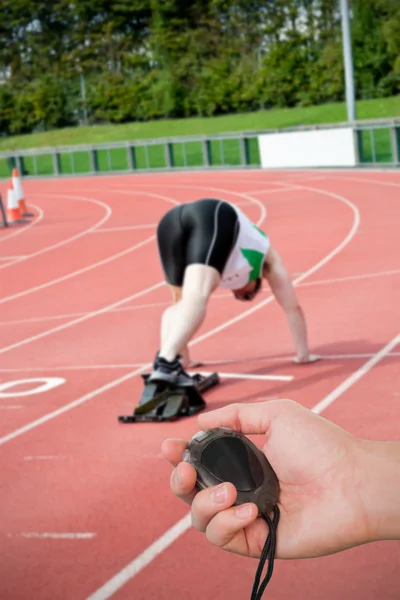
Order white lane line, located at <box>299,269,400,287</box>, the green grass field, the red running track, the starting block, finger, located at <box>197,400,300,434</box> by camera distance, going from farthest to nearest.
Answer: the green grass field → white lane line, located at <box>299,269,400,287</box> → the starting block → the red running track → finger, located at <box>197,400,300,434</box>

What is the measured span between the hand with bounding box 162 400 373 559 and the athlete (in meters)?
4.59

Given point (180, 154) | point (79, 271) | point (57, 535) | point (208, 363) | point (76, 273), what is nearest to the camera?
point (57, 535)

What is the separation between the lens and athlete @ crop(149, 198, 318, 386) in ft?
25.0

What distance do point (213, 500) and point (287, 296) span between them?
616cm

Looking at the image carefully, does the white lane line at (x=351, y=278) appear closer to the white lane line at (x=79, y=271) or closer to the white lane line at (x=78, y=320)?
the white lane line at (x=78, y=320)

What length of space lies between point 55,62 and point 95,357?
7536cm

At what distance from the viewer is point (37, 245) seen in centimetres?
2008

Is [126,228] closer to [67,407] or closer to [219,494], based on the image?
[67,407]

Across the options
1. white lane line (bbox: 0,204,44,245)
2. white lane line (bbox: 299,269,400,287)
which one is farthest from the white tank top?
white lane line (bbox: 0,204,44,245)

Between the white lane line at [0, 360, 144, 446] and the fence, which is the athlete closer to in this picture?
the white lane line at [0, 360, 144, 446]

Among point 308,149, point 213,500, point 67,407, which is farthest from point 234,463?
point 308,149

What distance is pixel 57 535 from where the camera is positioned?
5516 mm

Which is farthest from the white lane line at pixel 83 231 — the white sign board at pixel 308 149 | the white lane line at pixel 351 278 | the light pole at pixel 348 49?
the light pole at pixel 348 49

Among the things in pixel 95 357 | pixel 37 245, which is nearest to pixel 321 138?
pixel 37 245
